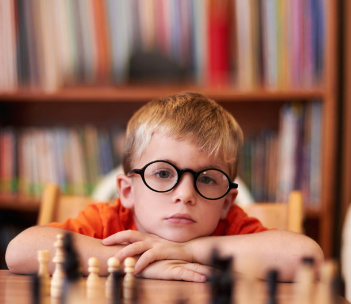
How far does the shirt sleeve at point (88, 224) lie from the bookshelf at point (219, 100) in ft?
3.30

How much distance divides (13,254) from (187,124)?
0.45 metres

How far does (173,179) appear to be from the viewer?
984 millimetres

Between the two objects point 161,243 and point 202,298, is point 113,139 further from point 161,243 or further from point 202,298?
point 202,298

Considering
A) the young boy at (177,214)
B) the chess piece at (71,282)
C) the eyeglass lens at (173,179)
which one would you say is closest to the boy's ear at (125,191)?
the young boy at (177,214)

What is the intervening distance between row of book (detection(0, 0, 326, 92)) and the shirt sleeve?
113cm

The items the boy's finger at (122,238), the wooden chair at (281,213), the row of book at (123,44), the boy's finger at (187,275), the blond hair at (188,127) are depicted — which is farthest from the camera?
the row of book at (123,44)

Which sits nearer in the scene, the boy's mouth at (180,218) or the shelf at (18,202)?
the boy's mouth at (180,218)

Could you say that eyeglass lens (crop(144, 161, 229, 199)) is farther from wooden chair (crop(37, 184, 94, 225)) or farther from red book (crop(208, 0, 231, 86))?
red book (crop(208, 0, 231, 86))

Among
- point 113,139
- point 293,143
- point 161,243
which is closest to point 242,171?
point 293,143

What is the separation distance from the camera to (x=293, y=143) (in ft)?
6.67

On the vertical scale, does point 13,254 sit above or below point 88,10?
below

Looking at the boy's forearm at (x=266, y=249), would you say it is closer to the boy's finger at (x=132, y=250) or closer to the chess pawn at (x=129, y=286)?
the boy's finger at (x=132, y=250)

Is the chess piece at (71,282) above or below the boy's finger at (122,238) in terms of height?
above

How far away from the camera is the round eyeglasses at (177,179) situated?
98cm
